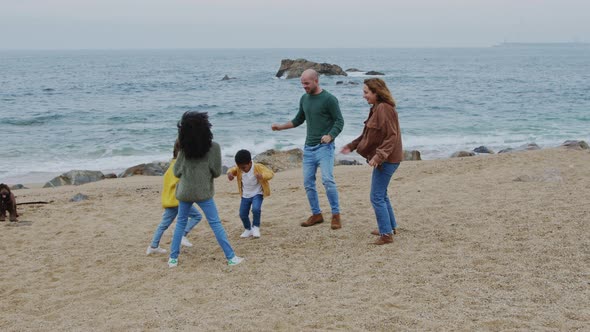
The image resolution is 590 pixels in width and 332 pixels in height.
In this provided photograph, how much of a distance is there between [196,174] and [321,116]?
1732 mm

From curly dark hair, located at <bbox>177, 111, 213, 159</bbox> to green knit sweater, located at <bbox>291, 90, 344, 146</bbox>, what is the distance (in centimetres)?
150

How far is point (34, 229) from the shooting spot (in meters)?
8.20

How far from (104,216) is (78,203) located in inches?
57.0

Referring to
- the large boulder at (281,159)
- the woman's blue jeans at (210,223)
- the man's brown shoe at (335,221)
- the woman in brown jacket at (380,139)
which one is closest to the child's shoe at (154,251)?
the woman's blue jeans at (210,223)

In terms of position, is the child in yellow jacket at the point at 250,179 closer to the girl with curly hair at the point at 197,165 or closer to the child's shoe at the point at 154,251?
the girl with curly hair at the point at 197,165

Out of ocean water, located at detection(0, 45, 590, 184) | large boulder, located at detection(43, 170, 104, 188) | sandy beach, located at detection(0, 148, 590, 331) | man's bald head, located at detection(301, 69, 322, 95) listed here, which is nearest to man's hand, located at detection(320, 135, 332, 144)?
man's bald head, located at detection(301, 69, 322, 95)

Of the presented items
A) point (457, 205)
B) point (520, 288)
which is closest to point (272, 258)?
point (520, 288)

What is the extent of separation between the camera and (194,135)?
5602mm

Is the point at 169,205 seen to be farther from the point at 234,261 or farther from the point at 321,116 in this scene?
the point at 321,116

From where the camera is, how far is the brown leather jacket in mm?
5870

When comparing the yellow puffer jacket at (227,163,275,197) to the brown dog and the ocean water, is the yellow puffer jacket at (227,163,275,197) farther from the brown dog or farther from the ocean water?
the ocean water

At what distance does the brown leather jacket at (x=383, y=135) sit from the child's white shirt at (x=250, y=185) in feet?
4.45

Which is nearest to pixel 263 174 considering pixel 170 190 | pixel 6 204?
pixel 170 190

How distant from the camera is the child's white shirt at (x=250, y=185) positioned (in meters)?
6.70
